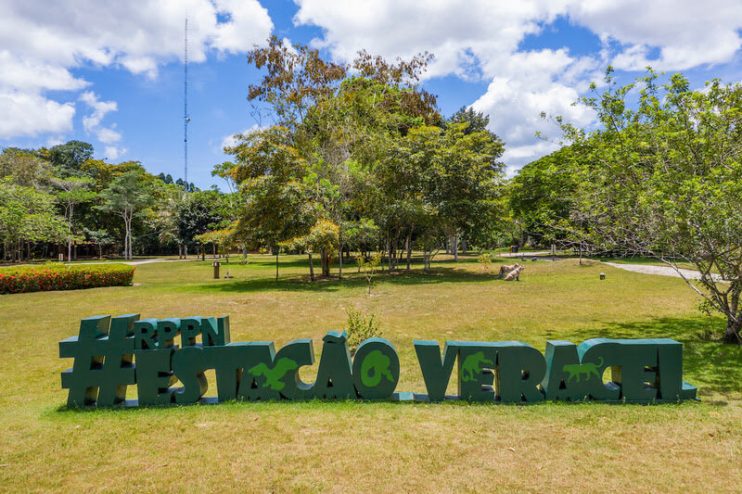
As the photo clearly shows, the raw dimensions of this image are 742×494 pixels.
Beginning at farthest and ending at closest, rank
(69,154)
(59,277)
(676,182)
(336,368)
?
1. (69,154)
2. (59,277)
3. (676,182)
4. (336,368)

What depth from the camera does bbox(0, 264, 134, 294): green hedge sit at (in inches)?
731

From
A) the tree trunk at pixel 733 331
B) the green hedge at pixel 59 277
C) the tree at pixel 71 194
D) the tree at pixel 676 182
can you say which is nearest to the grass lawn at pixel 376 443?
the tree trunk at pixel 733 331

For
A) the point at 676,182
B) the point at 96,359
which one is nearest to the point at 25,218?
the point at 96,359

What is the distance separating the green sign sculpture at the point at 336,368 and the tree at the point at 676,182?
128 inches

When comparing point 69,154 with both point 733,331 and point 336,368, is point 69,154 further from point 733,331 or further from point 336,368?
point 733,331

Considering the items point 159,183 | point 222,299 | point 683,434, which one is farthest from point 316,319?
point 159,183

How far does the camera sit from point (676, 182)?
28.9 feet

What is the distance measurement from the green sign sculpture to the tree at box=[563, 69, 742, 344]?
10.7 feet

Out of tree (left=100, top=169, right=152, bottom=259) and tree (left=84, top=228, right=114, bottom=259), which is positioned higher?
tree (left=100, top=169, right=152, bottom=259)

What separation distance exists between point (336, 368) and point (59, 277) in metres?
19.3

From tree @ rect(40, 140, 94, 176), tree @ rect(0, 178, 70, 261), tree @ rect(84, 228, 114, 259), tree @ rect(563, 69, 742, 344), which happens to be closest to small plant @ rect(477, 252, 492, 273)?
tree @ rect(563, 69, 742, 344)

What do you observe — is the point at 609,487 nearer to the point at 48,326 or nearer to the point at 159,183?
the point at 48,326

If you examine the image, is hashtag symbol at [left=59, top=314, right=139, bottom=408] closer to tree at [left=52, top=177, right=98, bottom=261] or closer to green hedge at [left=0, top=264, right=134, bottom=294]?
green hedge at [left=0, top=264, right=134, bottom=294]

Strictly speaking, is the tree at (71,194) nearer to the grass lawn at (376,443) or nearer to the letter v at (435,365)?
the grass lawn at (376,443)
